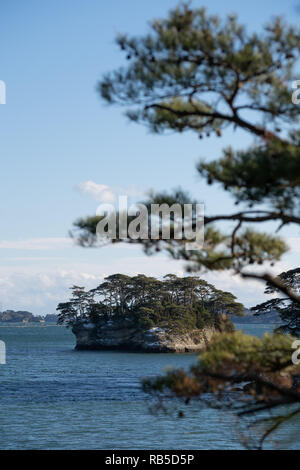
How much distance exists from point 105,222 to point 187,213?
1.14 metres

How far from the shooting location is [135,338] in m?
70.6

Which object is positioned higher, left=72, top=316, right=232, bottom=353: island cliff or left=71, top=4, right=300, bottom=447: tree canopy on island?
left=71, top=4, right=300, bottom=447: tree canopy on island

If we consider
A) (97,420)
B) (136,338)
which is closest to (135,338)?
(136,338)

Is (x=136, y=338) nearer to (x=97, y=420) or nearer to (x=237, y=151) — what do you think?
(x=97, y=420)

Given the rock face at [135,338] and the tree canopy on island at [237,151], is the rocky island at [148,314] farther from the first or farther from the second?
the tree canopy on island at [237,151]

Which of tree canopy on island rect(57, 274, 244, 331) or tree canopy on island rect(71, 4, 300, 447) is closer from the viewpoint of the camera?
A: tree canopy on island rect(71, 4, 300, 447)

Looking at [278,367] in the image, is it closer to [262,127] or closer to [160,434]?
[262,127]


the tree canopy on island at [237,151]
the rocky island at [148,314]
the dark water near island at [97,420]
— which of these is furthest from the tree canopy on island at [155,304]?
the tree canopy on island at [237,151]

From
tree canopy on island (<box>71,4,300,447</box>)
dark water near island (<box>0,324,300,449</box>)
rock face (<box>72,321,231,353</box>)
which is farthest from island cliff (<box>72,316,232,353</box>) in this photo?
tree canopy on island (<box>71,4,300,447</box>)

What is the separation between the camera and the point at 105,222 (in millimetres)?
8094

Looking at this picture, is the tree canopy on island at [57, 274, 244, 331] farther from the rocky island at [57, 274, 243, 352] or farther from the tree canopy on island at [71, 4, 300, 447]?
the tree canopy on island at [71, 4, 300, 447]

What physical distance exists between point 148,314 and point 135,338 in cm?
364

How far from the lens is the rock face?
67.6m

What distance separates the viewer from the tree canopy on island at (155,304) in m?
69.7
